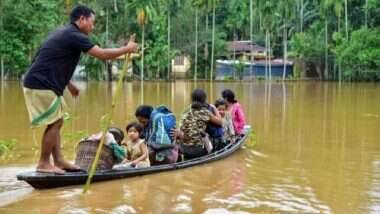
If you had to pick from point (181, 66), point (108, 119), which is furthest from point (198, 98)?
point (181, 66)

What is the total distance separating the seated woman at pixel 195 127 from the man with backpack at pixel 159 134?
0.61 m

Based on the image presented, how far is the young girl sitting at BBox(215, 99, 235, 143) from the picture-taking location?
10236mm

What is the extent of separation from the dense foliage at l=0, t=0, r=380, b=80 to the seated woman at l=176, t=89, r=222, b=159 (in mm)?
35422

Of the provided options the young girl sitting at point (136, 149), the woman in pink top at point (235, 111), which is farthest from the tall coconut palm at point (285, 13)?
the young girl sitting at point (136, 149)

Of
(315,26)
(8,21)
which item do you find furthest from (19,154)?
(315,26)

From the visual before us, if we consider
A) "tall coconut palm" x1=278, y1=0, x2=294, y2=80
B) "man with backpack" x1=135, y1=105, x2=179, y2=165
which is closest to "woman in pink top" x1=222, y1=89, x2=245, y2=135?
"man with backpack" x1=135, y1=105, x2=179, y2=165

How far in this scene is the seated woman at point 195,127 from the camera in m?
8.99

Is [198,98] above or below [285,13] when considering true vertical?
below

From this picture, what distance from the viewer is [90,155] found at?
7195mm

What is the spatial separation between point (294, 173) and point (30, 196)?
3.71m

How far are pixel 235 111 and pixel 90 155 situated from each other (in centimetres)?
423

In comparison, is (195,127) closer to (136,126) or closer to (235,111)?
(136,126)

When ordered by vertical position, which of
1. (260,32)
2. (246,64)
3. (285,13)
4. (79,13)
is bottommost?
(79,13)

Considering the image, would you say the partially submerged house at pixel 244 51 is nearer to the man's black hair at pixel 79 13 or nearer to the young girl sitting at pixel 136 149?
the young girl sitting at pixel 136 149
